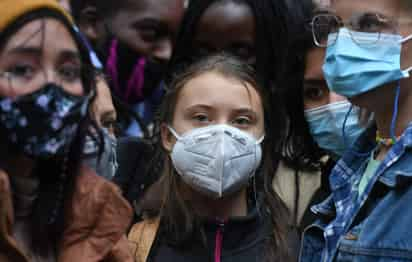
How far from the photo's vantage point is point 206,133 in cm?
326

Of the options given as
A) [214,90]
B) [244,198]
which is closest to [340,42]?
[214,90]

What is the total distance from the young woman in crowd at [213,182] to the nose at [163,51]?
135 cm

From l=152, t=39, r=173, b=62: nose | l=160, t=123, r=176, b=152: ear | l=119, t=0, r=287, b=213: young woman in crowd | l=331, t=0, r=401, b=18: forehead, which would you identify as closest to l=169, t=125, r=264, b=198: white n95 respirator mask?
l=160, t=123, r=176, b=152: ear

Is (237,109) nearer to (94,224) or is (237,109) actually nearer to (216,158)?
(216,158)

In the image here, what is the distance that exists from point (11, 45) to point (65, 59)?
0.69 feet

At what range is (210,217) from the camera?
3346mm

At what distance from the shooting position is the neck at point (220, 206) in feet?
11.1

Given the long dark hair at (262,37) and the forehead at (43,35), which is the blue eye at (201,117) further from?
the long dark hair at (262,37)

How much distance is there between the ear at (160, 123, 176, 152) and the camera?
345 centimetres

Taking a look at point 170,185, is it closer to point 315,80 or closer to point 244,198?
point 244,198

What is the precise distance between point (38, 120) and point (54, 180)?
0.33 meters

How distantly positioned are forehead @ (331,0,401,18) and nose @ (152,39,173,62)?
210 centimetres

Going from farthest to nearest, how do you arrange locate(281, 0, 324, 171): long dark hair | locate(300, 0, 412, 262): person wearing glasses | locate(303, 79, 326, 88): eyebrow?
locate(281, 0, 324, 171): long dark hair
locate(303, 79, 326, 88): eyebrow
locate(300, 0, 412, 262): person wearing glasses

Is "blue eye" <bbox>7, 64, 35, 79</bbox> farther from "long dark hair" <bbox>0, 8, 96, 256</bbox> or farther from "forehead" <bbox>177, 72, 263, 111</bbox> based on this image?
"forehead" <bbox>177, 72, 263, 111</bbox>
